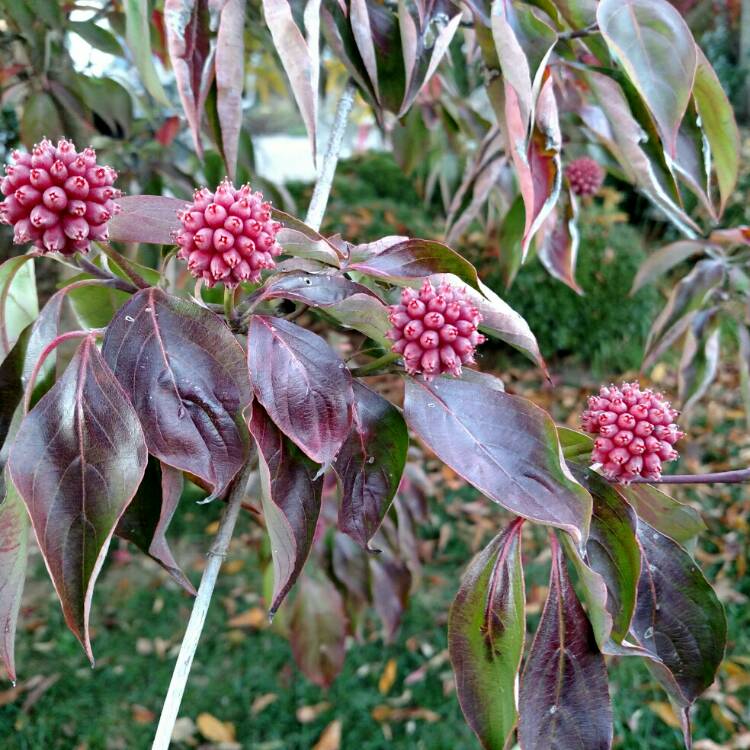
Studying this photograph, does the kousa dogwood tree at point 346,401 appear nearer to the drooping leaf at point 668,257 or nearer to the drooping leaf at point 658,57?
the drooping leaf at point 658,57

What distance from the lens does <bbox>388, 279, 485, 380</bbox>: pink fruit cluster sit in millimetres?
568

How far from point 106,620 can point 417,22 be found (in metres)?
2.27

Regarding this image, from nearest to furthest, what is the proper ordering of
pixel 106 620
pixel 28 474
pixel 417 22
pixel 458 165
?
pixel 28 474 < pixel 417 22 < pixel 458 165 < pixel 106 620

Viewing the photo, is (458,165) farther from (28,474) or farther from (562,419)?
(562,419)

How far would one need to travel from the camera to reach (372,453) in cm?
63

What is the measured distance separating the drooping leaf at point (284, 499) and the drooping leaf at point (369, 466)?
0.09 feet

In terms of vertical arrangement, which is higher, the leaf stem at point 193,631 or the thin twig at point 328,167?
the thin twig at point 328,167

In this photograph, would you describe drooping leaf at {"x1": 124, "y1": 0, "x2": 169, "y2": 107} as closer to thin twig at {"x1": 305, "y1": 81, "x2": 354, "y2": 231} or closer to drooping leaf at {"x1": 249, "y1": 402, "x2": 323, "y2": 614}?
thin twig at {"x1": 305, "y1": 81, "x2": 354, "y2": 231}

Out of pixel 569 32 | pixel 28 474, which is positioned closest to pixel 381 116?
pixel 569 32

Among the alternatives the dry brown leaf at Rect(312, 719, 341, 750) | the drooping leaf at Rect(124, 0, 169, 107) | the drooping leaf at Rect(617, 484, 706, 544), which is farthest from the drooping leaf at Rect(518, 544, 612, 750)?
the dry brown leaf at Rect(312, 719, 341, 750)

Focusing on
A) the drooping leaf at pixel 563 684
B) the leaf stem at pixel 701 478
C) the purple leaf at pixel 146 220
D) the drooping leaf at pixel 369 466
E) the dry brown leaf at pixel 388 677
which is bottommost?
the dry brown leaf at pixel 388 677

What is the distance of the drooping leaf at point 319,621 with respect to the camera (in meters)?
1.53

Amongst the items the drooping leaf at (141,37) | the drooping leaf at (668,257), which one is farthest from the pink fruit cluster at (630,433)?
the drooping leaf at (668,257)

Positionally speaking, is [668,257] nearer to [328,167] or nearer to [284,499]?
[328,167]
